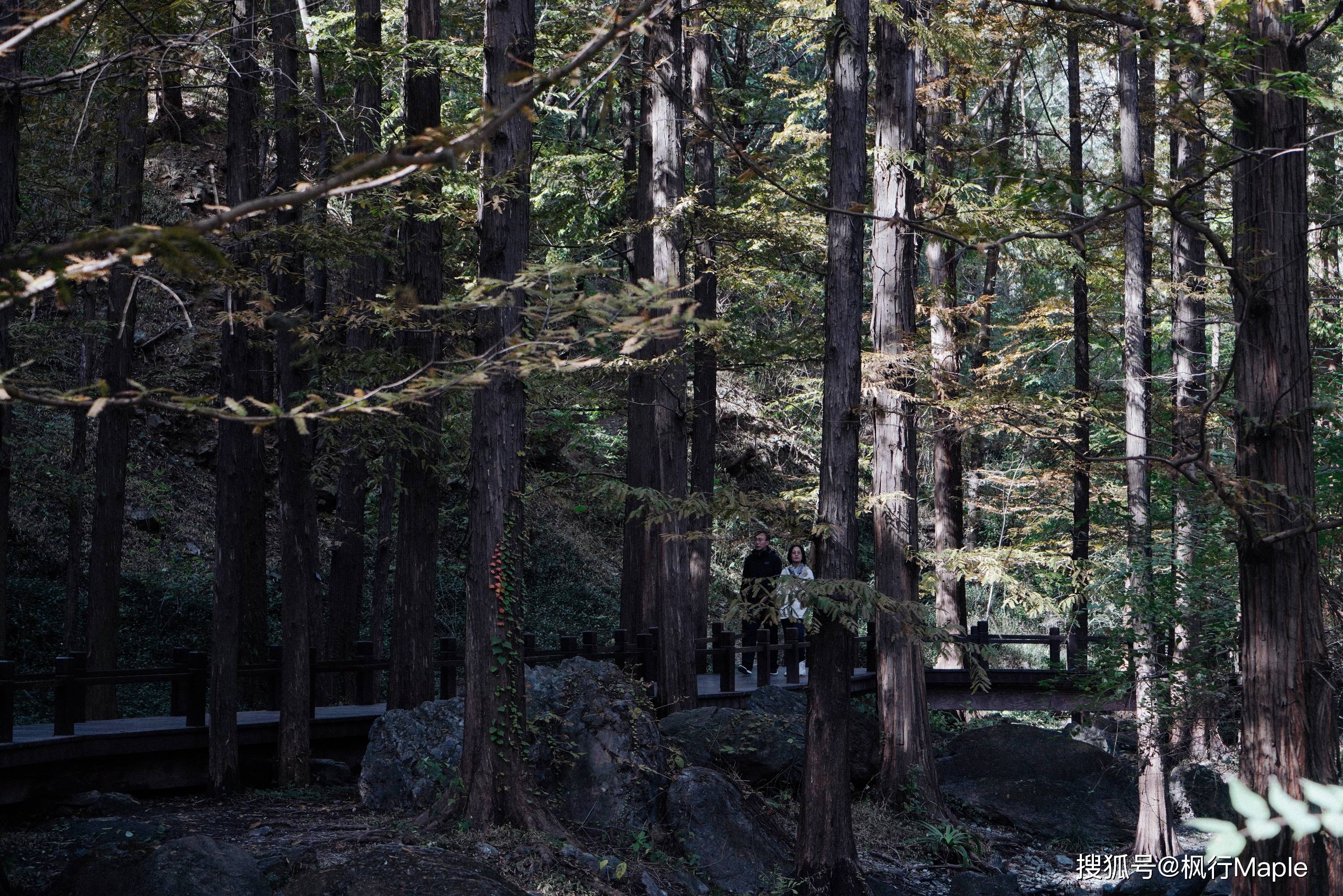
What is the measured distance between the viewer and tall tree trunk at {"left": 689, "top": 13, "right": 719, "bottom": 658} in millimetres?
14219

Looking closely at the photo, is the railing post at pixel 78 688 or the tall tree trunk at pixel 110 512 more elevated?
the tall tree trunk at pixel 110 512

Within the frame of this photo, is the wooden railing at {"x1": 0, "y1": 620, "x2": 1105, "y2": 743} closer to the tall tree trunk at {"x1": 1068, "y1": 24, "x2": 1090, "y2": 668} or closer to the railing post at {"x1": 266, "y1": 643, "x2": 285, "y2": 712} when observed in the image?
the railing post at {"x1": 266, "y1": 643, "x2": 285, "y2": 712}

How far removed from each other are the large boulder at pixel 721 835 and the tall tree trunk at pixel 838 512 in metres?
0.53

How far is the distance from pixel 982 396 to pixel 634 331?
990cm

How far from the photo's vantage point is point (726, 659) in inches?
609

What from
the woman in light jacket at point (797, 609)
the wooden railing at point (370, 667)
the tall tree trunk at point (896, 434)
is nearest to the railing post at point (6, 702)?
the wooden railing at point (370, 667)

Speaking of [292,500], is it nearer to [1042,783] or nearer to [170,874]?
[170,874]

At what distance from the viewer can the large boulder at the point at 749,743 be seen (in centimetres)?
1189

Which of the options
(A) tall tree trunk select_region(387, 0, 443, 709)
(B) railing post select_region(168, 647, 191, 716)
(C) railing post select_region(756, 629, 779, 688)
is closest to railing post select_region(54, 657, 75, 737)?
(B) railing post select_region(168, 647, 191, 716)

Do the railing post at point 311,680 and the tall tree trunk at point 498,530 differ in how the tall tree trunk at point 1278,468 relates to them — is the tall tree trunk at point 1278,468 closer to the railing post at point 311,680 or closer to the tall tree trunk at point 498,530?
the tall tree trunk at point 498,530

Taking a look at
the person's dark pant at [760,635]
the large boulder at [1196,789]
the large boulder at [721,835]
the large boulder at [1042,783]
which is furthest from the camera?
the person's dark pant at [760,635]

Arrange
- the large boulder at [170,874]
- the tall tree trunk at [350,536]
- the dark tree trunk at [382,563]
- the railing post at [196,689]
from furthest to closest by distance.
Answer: the dark tree trunk at [382,563] → the tall tree trunk at [350,536] → the railing post at [196,689] → the large boulder at [170,874]

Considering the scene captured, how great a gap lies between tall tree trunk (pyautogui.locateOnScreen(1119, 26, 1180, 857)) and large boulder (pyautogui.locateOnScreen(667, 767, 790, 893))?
411 cm

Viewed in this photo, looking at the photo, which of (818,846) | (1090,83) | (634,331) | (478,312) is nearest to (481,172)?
(478,312)
